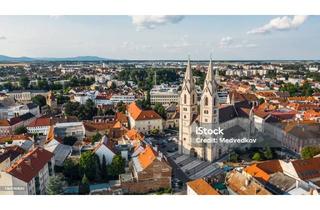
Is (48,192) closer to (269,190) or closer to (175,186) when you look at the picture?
(175,186)

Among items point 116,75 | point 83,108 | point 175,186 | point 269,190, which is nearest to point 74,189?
point 175,186

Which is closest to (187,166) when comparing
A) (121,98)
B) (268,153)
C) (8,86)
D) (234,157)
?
(234,157)

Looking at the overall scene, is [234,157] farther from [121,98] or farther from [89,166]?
[121,98]

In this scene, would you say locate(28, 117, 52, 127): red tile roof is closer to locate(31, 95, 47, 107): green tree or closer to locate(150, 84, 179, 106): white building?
locate(31, 95, 47, 107): green tree

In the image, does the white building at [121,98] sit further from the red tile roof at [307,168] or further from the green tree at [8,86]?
the red tile roof at [307,168]

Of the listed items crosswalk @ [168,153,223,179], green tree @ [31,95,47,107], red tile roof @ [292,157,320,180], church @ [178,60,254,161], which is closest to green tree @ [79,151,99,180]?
crosswalk @ [168,153,223,179]
